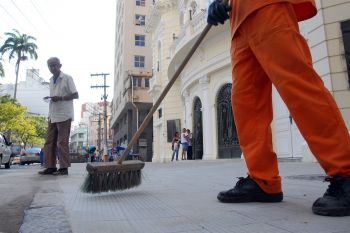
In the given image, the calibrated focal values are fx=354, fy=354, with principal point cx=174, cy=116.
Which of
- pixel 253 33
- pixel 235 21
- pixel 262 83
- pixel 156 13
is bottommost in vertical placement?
pixel 262 83

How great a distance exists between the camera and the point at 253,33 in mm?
2182

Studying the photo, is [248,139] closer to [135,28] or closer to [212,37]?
[212,37]

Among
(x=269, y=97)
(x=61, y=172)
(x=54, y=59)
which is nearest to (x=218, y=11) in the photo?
(x=269, y=97)

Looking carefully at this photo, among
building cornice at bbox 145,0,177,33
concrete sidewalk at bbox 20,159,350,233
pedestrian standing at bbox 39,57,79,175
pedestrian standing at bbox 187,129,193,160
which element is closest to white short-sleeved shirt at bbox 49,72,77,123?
pedestrian standing at bbox 39,57,79,175

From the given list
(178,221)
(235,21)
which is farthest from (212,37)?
(178,221)

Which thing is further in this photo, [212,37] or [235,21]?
[212,37]

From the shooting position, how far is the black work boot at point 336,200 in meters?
1.72

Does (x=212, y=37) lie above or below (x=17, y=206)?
above

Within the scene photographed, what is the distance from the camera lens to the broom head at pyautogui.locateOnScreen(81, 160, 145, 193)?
2.86 meters

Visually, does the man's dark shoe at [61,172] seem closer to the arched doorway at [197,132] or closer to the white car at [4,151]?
the white car at [4,151]

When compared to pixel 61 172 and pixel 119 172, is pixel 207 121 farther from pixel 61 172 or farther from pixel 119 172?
pixel 119 172

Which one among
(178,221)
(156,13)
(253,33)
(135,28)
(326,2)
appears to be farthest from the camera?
(135,28)

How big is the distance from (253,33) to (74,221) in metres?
1.49

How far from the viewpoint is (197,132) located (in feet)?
56.5
